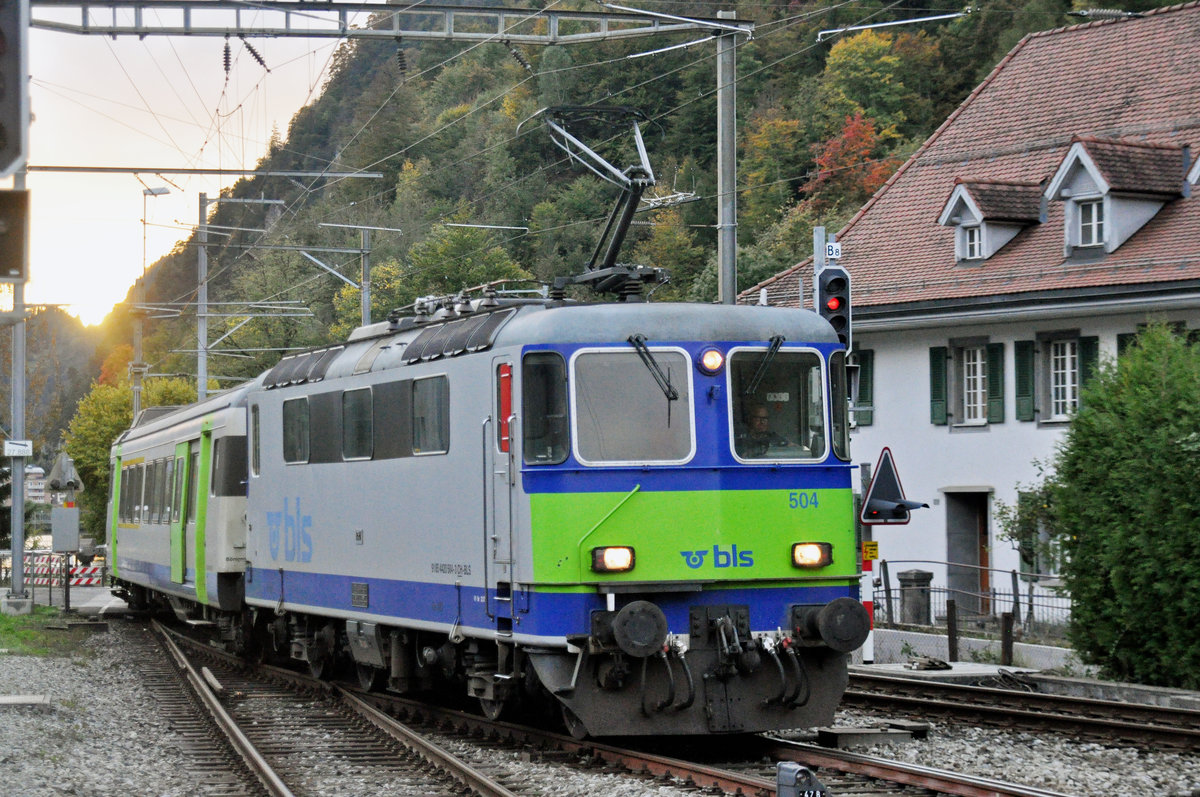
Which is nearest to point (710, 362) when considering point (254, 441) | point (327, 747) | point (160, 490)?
point (327, 747)

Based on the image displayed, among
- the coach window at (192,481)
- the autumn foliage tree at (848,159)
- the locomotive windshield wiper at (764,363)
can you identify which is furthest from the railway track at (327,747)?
the autumn foliage tree at (848,159)

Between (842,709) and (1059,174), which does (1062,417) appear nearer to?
(1059,174)

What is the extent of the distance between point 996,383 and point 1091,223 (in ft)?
10.7

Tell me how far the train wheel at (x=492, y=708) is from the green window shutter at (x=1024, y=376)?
18129 mm

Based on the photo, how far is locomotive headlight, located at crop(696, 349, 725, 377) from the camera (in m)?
12.2

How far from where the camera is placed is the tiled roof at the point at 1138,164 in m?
28.2

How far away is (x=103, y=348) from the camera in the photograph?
150125mm

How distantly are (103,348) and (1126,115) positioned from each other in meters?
130

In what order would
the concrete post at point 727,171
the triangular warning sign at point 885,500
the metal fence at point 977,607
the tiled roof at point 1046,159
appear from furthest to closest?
the tiled roof at point 1046,159
the metal fence at point 977,607
the concrete post at point 727,171
the triangular warning sign at point 885,500

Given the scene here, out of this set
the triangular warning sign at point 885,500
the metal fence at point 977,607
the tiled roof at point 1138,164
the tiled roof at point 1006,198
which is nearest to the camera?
the triangular warning sign at point 885,500

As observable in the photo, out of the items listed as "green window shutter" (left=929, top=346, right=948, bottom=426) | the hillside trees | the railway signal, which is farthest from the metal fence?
the hillside trees

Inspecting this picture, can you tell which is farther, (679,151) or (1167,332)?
(679,151)

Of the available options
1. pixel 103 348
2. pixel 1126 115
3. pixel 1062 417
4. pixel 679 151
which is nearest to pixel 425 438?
pixel 1062 417

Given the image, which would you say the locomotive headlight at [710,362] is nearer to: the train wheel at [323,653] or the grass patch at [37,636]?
the train wheel at [323,653]
